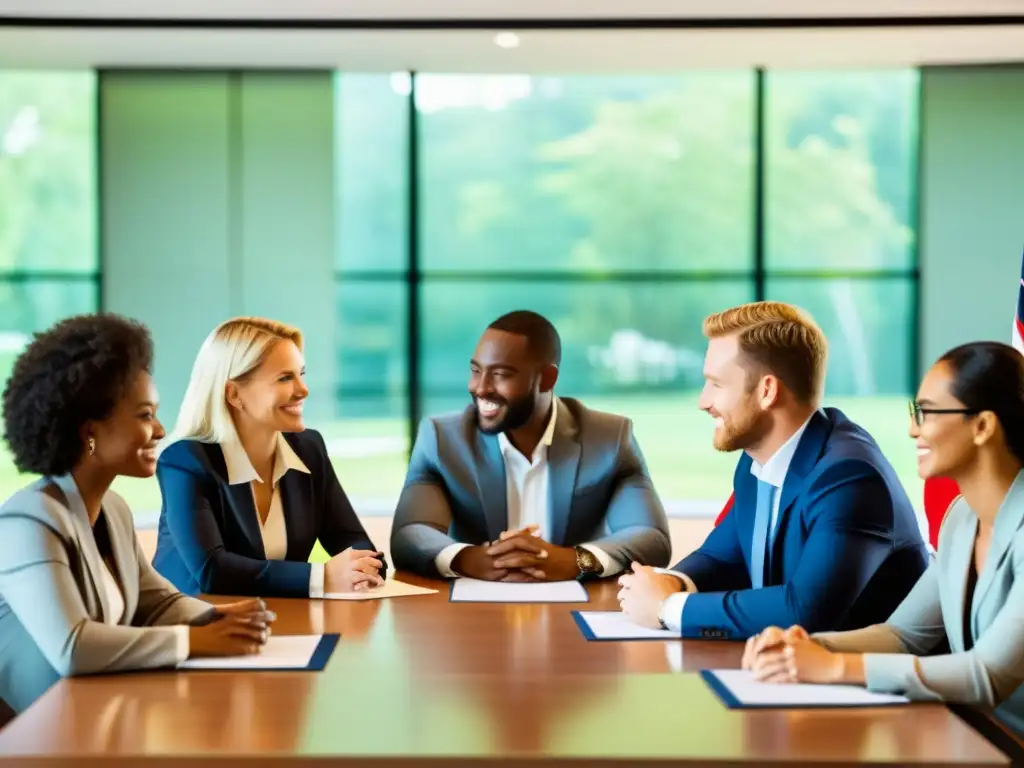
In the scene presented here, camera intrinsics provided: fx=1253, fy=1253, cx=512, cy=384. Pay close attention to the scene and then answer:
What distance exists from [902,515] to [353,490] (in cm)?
650

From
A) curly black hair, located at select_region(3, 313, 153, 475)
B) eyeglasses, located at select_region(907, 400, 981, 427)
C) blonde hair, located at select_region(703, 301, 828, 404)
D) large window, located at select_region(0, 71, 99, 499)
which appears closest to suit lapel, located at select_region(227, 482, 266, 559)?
curly black hair, located at select_region(3, 313, 153, 475)

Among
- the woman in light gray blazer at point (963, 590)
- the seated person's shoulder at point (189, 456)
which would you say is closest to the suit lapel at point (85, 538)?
the seated person's shoulder at point (189, 456)

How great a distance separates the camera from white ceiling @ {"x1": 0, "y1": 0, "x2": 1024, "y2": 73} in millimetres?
7160

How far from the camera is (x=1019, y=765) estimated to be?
1921mm

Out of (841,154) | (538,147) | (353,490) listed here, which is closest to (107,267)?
(353,490)

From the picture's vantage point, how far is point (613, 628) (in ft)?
8.46

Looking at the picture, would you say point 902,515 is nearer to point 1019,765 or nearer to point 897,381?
point 1019,765

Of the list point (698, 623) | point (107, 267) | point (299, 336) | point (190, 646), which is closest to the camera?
point (190, 646)

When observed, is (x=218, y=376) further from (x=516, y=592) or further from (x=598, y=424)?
(x=598, y=424)

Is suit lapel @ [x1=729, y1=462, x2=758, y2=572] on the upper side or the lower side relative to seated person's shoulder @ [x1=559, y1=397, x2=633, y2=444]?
lower

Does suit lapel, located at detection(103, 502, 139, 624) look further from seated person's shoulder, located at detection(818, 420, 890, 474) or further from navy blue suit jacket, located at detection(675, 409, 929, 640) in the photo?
seated person's shoulder, located at detection(818, 420, 890, 474)

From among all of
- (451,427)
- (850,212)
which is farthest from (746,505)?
(850,212)

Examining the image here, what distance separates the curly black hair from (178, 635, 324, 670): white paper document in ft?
1.49

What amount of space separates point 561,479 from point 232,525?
963mm
